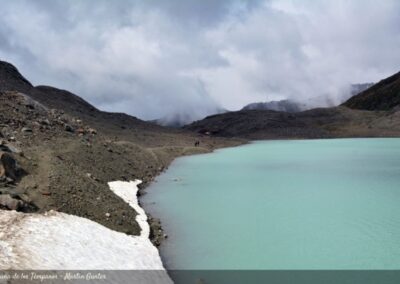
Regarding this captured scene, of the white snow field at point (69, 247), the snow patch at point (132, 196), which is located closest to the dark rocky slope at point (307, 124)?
the snow patch at point (132, 196)

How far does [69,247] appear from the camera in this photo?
46.2ft

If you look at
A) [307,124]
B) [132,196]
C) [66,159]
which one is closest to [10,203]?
[66,159]

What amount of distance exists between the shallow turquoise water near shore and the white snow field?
5.92 feet

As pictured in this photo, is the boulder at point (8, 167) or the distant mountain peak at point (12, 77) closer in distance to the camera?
the boulder at point (8, 167)

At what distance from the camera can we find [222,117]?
198m

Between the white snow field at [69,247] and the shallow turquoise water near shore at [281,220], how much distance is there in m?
1.80

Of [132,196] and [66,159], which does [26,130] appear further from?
[132,196]

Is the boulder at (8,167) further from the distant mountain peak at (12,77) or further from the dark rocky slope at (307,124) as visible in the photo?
the dark rocky slope at (307,124)

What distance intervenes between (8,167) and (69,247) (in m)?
8.30

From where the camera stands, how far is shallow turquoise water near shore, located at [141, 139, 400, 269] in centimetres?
1634

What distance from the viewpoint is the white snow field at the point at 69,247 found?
1197cm

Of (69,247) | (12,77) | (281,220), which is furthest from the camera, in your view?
(12,77)

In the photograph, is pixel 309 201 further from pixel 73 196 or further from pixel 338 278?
pixel 73 196

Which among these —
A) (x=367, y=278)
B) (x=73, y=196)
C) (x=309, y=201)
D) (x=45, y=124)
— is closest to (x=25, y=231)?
(x=73, y=196)
